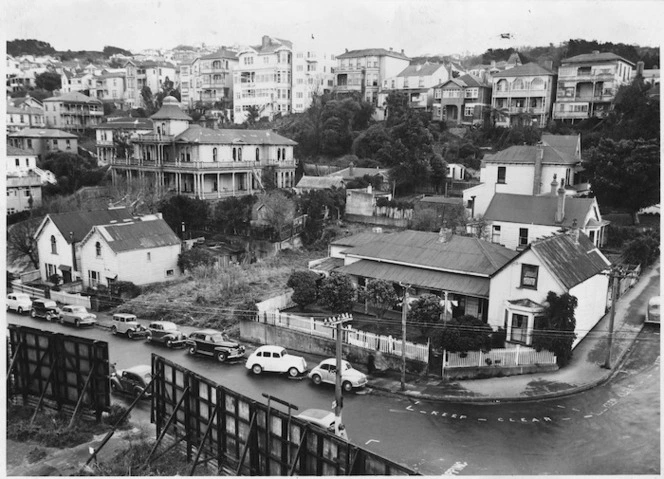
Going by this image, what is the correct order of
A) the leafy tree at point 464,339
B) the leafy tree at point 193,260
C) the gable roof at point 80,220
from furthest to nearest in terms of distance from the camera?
1. the leafy tree at point 193,260
2. the gable roof at point 80,220
3. the leafy tree at point 464,339

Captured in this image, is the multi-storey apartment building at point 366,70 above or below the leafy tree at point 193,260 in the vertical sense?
above

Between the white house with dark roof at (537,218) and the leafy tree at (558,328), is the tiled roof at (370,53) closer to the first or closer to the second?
the white house with dark roof at (537,218)

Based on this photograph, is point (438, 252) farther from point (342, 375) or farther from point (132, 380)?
point (132, 380)

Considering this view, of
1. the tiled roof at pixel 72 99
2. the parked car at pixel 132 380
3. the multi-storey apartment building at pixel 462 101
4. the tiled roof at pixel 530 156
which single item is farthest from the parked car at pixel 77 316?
the tiled roof at pixel 72 99

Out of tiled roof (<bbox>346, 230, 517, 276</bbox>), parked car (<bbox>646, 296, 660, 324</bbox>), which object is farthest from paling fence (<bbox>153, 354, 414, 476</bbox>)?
parked car (<bbox>646, 296, 660, 324</bbox>)

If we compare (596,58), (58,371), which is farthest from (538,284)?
(596,58)

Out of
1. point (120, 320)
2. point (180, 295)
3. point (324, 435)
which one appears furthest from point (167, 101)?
point (324, 435)
